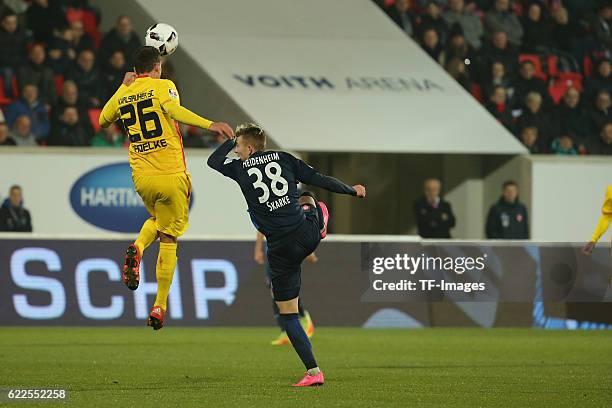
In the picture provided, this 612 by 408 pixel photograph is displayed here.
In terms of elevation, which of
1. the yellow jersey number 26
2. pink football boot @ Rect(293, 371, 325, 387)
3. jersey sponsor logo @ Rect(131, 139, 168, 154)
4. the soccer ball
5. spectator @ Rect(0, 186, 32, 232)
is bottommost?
pink football boot @ Rect(293, 371, 325, 387)

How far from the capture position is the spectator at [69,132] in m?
18.8

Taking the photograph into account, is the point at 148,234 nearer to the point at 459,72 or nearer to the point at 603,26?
the point at 459,72

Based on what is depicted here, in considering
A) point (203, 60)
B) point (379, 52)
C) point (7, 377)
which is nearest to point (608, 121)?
point (379, 52)

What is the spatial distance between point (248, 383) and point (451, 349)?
4.31 m

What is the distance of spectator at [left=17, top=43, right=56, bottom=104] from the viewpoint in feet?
61.8

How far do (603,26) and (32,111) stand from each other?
1081 centimetres

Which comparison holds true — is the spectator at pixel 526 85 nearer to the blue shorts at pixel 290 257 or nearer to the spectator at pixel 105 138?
the spectator at pixel 105 138

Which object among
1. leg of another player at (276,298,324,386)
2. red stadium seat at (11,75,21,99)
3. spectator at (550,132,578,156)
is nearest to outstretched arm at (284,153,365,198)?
leg of another player at (276,298,324,386)

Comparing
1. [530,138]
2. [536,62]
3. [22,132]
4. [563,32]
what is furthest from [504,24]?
[22,132]

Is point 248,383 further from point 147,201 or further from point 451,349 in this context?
point 451,349

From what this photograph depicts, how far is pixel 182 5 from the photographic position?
20422mm

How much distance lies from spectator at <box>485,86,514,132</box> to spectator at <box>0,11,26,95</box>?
A: 24.7ft

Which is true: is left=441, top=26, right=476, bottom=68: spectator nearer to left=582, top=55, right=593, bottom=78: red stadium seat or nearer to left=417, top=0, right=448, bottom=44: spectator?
left=417, top=0, right=448, bottom=44: spectator

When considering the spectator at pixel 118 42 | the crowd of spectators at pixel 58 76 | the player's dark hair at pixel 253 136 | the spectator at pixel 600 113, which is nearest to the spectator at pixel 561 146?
the spectator at pixel 600 113
